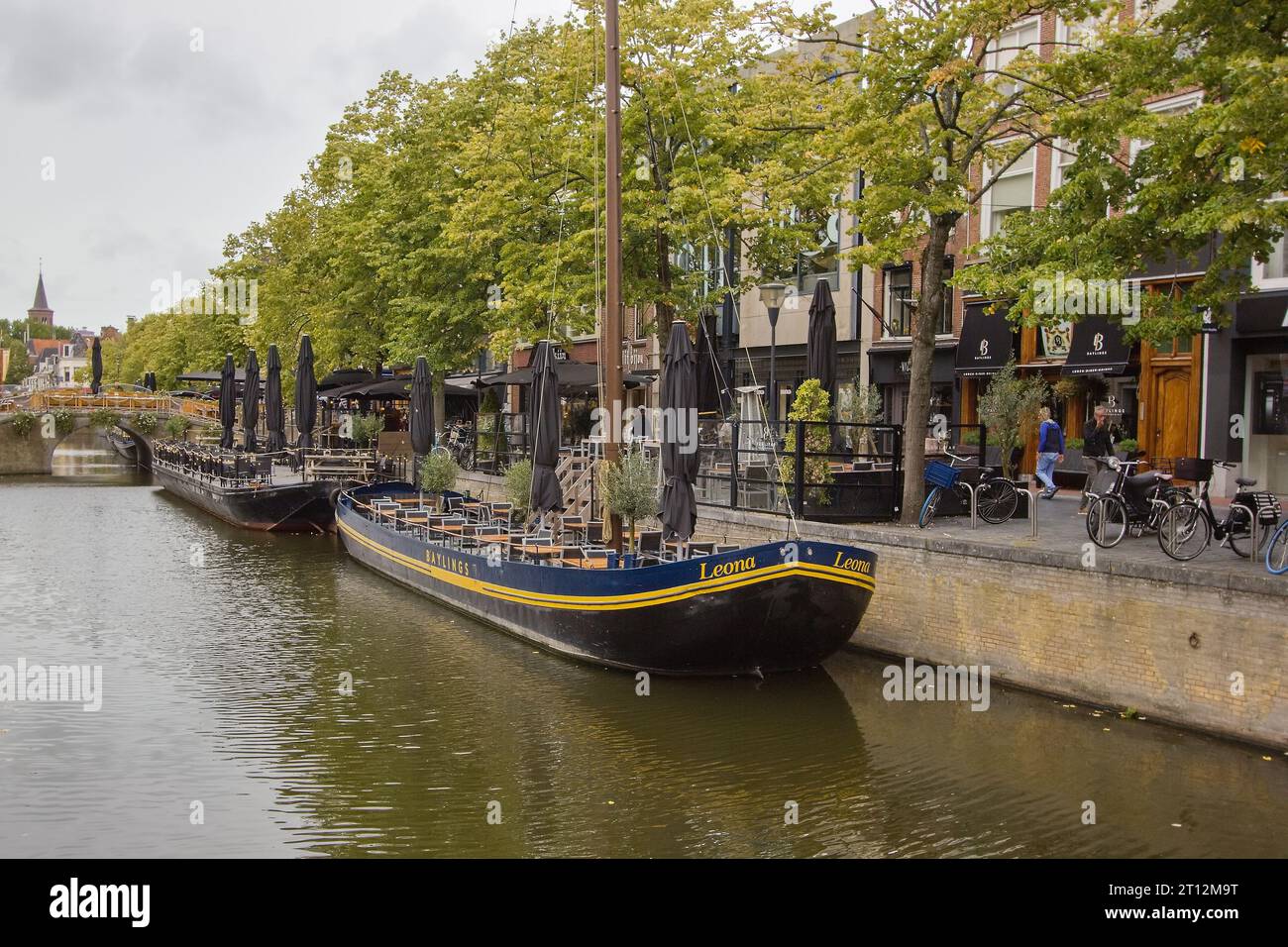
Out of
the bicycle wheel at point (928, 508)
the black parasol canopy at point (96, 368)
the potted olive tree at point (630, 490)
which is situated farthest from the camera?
the black parasol canopy at point (96, 368)

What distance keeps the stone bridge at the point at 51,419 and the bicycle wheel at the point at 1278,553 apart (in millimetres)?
57366

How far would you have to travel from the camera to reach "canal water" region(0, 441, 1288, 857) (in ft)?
34.1

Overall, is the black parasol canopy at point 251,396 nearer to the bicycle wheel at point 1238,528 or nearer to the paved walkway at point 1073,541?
the paved walkway at point 1073,541

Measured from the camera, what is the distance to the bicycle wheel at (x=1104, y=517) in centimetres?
1572

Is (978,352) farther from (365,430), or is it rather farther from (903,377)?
(365,430)

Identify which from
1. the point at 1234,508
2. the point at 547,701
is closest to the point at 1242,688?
the point at 1234,508

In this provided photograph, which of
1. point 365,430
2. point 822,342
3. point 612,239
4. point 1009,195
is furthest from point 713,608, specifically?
point 365,430

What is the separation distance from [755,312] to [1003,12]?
21.2 m

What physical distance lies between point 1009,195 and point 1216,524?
16.0 metres

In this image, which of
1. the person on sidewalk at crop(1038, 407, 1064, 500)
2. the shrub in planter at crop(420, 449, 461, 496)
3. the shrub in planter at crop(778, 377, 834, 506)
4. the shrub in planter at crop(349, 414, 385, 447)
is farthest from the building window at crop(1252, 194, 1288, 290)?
the shrub in planter at crop(349, 414, 385, 447)

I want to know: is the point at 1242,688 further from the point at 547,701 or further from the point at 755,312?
the point at 755,312

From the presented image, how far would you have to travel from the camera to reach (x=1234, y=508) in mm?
14719

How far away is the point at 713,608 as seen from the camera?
14797 millimetres

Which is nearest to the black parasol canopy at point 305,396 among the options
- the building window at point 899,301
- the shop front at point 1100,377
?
the building window at point 899,301
